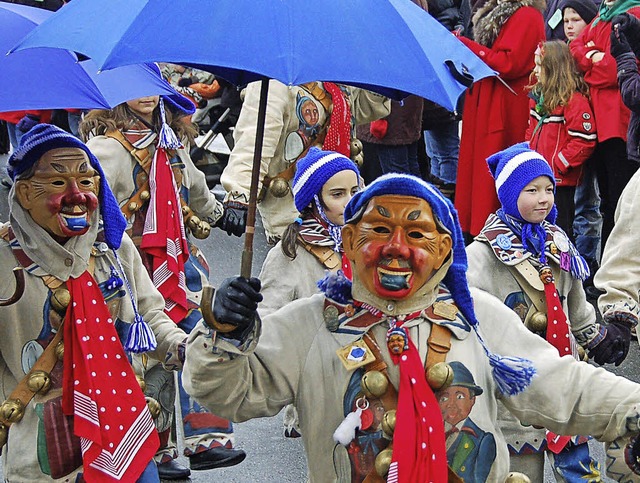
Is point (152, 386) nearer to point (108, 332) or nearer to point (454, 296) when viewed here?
point (108, 332)

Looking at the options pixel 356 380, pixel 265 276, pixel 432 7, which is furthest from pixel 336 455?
pixel 432 7

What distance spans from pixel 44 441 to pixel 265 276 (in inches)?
54.9

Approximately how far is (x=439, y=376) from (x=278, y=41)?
100cm

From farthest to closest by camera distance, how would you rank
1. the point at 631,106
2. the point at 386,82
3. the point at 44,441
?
the point at 631,106 < the point at 44,441 < the point at 386,82

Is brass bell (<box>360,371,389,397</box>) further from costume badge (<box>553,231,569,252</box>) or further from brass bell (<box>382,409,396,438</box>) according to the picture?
costume badge (<box>553,231,569,252</box>)

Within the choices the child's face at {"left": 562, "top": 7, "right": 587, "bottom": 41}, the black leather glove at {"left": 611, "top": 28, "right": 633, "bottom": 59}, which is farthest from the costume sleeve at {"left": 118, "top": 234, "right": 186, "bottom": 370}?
the child's face at {"left": 562, "top": 7, "right": 587, "bottom": 41}

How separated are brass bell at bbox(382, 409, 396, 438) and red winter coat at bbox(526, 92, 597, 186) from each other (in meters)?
5.06

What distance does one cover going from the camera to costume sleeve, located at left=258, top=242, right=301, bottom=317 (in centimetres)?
525

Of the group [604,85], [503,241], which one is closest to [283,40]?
[503,241]

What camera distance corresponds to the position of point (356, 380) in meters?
3.49

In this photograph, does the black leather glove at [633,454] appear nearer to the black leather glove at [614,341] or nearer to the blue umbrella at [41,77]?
the black leather glove at [614,341]

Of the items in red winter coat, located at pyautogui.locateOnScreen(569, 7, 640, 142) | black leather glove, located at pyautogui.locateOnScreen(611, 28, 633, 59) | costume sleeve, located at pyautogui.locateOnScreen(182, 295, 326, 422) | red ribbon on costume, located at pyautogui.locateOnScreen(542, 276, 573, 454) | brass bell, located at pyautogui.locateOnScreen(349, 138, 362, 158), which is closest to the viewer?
costume sleeve, located at pyautogui.locateOnScreen(182, 295, 326, 422)

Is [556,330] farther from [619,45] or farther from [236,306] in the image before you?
[619,45]

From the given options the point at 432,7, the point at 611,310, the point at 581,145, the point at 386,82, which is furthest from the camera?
the point at 432,7
